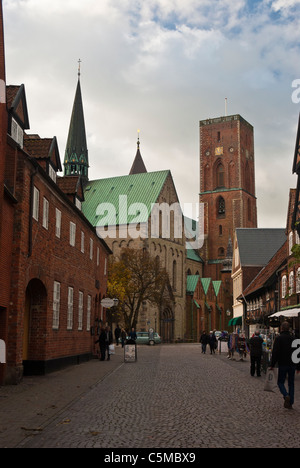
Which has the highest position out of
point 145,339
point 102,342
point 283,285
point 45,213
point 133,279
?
point 133,279

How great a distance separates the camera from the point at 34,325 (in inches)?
757

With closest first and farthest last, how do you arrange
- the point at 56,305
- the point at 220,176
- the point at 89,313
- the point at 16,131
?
the point at 16,131, the point at 56,305, the point at 89,313, the point at 220,176

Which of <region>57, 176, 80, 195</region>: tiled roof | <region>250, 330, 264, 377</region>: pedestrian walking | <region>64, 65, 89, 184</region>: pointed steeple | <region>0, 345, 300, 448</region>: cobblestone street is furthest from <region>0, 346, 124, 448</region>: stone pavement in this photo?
<region>64, 65, 89, 184</region>: pointed steeple

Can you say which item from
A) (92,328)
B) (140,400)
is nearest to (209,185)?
(92,328)

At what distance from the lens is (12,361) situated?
1543 centimetres

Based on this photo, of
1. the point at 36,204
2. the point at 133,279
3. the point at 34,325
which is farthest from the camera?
the point at 133,279

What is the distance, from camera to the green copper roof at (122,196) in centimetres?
7762

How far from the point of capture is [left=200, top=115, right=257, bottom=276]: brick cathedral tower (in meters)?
100

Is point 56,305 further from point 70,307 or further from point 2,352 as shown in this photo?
point 2,352

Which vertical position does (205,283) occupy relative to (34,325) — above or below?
above

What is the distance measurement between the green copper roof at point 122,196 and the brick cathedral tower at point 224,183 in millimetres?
22195

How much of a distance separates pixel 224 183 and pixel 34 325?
282 ft

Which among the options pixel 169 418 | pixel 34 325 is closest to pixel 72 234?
pixel 34 325

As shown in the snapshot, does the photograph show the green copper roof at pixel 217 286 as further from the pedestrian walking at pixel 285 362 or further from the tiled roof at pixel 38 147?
the pedestrian walking at pixel 285 362
